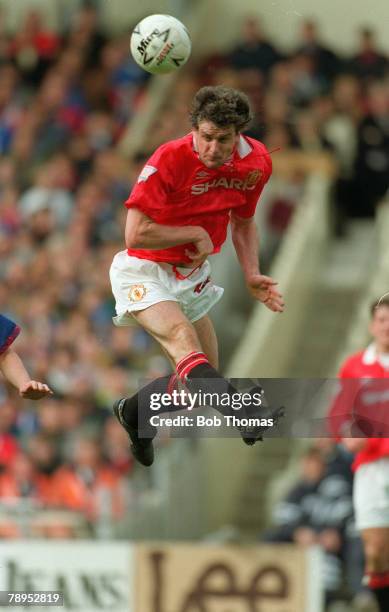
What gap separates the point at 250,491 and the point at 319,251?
2.40m

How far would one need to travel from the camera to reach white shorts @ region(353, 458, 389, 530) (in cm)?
1063

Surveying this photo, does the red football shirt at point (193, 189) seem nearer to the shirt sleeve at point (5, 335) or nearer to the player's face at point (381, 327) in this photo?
the shirt sleeve at point (5, 335)

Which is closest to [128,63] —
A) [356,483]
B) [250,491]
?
[250,491]

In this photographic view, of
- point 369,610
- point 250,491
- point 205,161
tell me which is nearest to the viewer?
point 205,161

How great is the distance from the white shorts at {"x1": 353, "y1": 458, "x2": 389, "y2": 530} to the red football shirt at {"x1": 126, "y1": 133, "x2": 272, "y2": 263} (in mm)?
2173

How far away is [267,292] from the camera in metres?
9.10

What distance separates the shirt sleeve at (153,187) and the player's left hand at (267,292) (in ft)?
2.18

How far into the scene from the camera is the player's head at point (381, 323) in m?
10.1

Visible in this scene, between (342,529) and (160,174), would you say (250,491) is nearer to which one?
(342,529)

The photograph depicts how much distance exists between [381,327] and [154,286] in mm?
1773

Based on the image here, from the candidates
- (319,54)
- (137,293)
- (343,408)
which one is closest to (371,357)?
(343,408)

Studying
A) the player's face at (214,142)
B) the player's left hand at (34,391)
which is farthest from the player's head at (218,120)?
the player's left hand at (34,391)

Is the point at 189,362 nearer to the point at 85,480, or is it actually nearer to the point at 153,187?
the point at 153,187

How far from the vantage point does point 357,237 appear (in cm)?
1684
